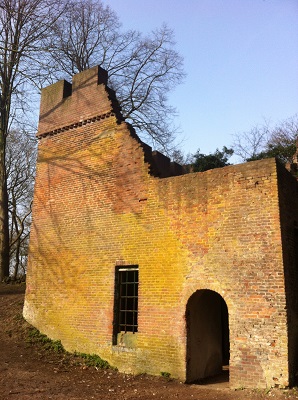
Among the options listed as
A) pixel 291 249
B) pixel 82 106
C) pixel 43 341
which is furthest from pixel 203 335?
pixel 82 106

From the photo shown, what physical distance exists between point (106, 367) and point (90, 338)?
3.10ft

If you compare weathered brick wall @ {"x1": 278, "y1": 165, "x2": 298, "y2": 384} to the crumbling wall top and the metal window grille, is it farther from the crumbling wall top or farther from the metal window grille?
the crumbling wall top

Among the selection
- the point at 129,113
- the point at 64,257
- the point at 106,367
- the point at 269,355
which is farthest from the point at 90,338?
the point at 129,113

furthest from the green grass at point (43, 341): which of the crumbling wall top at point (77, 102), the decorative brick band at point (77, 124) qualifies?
the crumbling wall top at point (77, 102)

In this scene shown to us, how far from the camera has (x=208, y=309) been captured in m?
9.56

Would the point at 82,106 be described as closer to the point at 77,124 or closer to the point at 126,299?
the point at 77,124

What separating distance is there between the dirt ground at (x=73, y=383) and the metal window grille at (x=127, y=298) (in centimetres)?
123

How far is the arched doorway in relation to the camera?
8.51 metres

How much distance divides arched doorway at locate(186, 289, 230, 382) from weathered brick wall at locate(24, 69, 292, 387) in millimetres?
251

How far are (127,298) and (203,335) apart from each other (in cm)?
224

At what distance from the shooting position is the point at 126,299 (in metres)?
9.89

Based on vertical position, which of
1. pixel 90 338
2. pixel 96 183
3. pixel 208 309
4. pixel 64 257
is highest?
pixel 96 183

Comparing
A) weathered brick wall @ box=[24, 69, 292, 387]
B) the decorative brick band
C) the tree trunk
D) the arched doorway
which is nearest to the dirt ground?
weathered brick wall @ box=[24, 69, 292, 387]

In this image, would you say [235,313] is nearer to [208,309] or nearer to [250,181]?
[208,309]
